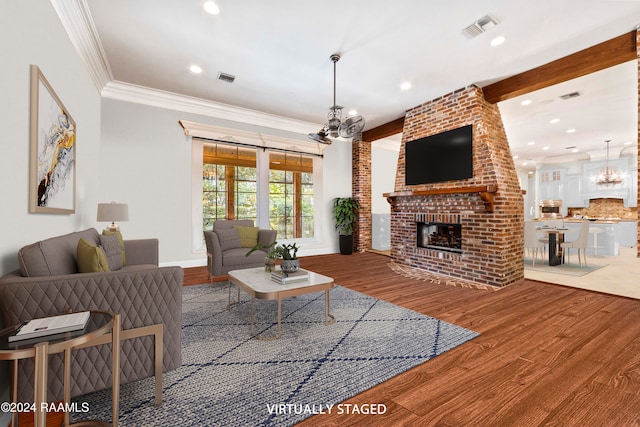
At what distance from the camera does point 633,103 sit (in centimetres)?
483

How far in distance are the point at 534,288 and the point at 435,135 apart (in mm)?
2706

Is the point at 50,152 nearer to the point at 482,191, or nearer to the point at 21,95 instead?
the point at 21,95

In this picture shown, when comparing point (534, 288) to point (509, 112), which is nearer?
point (534, 288)

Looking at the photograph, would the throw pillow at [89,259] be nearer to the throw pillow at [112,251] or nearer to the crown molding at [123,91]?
the throw pillow at [112,251]

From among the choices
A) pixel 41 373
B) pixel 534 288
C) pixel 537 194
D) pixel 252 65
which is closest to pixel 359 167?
pixel 252 65

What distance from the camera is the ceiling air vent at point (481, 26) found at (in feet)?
9.27

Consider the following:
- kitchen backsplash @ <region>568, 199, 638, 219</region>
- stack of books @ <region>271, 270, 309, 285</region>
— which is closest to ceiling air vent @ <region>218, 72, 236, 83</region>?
stack of books @ <region>271, 270, 309, 285</region>

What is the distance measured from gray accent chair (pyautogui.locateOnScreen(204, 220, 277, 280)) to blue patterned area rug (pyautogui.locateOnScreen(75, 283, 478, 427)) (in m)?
0.76

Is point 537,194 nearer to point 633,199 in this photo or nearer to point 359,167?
point 633,199

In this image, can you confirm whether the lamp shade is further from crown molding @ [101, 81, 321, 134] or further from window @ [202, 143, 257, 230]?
crown molding @ [101, 81, 321, 134]

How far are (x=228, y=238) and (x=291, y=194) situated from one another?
7.66ft

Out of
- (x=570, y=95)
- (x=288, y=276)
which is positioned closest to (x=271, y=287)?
(x=288, y=276)

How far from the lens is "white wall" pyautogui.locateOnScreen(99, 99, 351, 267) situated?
444 centimetres

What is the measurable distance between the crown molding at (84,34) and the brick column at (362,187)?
494 centimetres
